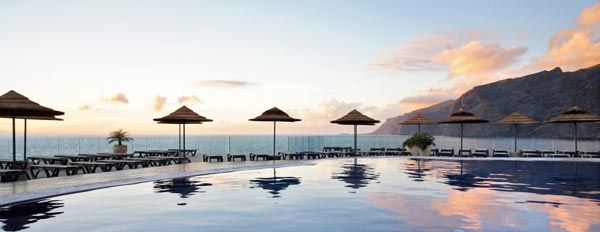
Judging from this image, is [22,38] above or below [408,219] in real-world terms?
above

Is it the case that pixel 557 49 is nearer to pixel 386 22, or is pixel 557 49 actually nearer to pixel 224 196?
pixel 386 22

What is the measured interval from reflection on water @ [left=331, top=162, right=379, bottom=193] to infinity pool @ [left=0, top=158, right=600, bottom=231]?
0.21 feet

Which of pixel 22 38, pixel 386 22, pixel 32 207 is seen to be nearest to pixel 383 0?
pixel 386 22

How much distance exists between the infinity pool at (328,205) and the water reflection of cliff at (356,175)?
63mm

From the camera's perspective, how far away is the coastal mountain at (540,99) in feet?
511

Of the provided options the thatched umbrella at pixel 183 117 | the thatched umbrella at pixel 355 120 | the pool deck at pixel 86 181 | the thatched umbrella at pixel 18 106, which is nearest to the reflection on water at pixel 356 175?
the pool deck at pixel 86 181

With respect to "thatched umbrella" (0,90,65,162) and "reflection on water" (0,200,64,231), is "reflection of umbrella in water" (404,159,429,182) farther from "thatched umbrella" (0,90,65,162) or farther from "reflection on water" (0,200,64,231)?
"thatched umbrella" (0,90,65,162)

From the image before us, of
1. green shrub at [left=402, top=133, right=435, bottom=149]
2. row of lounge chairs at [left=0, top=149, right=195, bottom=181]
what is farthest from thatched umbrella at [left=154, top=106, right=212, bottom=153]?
green shrub at [left=402, top=133, right=435, bottom=149]

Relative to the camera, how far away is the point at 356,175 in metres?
16.5

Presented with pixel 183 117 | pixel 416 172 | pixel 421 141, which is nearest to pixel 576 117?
pixel 421 141

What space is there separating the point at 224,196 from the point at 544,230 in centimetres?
683

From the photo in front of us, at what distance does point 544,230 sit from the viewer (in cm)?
810

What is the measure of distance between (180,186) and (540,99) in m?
180

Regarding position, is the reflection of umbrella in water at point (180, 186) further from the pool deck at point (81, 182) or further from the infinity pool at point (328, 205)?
the pool deck at point (81, 182)
